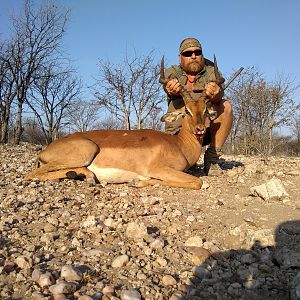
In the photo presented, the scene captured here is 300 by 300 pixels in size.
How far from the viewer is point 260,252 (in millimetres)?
2818

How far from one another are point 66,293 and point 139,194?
2.65m

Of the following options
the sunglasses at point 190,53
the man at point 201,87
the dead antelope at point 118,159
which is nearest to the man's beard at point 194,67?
the man at point 201,87

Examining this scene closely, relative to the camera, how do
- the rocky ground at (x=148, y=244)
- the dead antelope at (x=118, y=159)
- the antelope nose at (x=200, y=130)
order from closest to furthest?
the rocky ground at (x=148, y=244) < the dead antelope at (x=118, y=159) < the antelope nose at (x=200, y=130)

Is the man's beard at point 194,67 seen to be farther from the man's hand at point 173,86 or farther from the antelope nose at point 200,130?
the antelope nose at point 200,130

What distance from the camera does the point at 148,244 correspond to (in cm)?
293

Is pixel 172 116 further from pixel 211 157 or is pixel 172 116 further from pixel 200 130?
pixel 211 157

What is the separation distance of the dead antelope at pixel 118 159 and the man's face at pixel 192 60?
113cm

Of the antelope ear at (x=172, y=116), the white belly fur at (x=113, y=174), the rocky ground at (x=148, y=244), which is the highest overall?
the antelope ear at (x=172, y=116)

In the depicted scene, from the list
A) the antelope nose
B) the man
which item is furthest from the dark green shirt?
the antelope nose

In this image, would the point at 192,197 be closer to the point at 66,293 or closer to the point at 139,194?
the point at 139,194

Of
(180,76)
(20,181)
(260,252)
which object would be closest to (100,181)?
(20,181)

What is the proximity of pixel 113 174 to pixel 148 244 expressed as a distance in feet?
9.16

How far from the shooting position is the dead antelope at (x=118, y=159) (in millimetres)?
5520

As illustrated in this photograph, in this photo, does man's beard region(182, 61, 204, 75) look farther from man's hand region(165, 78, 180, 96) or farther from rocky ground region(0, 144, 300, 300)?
rocky ground region(0, 144, 300, 300)
